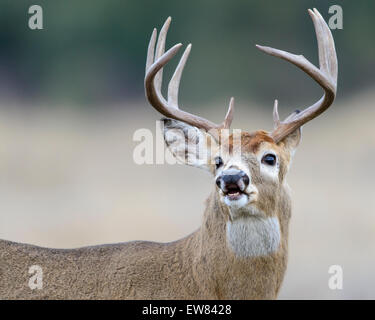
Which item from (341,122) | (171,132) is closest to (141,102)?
(341,122)

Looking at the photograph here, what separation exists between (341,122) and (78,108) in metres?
4.46

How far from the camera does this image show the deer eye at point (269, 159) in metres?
6.59

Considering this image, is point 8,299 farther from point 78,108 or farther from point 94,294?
point 78,108

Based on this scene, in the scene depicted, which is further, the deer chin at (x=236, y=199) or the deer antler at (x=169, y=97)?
the deer antler at (x=169, y=97)

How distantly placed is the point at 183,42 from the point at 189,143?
10.3m

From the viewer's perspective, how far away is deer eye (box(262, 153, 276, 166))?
6594mm

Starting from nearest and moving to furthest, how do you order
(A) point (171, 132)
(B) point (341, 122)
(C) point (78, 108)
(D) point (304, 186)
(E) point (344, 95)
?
(A) point (171, 132) < (D) point (304, 186) < (B) point (341, 122) < (E) point (344, 95) < (C) point (78, 108)

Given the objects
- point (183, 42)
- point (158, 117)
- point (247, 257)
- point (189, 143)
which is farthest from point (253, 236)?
point (183, 42)

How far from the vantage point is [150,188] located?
13945 mm

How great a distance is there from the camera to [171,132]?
718 cm

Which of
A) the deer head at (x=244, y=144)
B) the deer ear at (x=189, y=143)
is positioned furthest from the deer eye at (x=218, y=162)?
the deer ear at (x=189, y=143)

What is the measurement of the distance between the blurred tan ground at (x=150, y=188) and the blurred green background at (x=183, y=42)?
32.7 inches

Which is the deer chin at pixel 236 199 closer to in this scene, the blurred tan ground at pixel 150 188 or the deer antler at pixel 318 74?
the deer antler at pixel 318 74

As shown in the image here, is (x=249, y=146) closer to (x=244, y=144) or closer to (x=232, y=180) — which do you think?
(x=244, y=144)
